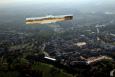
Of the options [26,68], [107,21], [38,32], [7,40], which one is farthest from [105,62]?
[107,21]

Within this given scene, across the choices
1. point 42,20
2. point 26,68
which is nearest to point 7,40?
point 26,68

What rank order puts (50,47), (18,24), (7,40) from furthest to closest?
(18,24) → (7,40) → (50,47)

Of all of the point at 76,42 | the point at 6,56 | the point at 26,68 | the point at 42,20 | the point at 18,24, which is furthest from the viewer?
the point at 18,24

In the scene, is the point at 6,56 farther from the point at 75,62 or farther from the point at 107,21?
the point at 107,21

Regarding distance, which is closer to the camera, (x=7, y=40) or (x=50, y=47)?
(x=50, y=47)

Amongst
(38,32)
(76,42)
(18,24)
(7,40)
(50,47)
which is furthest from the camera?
(18,24)

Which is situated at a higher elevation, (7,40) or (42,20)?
(42,20)

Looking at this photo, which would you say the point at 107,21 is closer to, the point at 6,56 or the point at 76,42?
the point at 76,42

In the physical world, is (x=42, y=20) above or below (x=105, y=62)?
above

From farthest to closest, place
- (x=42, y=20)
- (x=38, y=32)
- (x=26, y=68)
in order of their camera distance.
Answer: (x=38, y=32)
(x=26, y=68)
(x=42, y=20)
